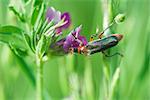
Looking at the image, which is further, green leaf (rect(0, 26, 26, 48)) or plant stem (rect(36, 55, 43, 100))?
green leaf (rect(0, 26, 26, 48))

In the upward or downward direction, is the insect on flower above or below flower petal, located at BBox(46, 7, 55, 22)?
below

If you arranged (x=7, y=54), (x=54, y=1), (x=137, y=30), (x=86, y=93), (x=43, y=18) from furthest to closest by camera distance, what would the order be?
1. (x=54, y=1)
2. (x=137, y=30)
3. (x=7, y=54)
4. (x=86, y=93)
5. (x=43, y=18)

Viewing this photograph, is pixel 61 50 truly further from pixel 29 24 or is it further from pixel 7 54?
pixel 7 54

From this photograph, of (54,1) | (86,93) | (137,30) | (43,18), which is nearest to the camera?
(43,18)

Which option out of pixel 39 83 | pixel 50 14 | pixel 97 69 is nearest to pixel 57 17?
pixel 50 14

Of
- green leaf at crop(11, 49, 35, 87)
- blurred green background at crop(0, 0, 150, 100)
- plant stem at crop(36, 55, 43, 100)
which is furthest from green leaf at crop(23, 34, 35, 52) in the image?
green leaf at crop(11, 49, 35, 87)

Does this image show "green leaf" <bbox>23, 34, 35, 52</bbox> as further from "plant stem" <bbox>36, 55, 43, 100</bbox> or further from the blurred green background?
the blurred green background

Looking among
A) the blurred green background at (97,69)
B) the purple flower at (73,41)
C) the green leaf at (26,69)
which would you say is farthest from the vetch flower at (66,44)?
the green leaf at (26,69)

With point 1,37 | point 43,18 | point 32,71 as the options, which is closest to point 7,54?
point 32,71

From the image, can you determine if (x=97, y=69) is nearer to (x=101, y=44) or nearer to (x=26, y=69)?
(x=26, y=69)
